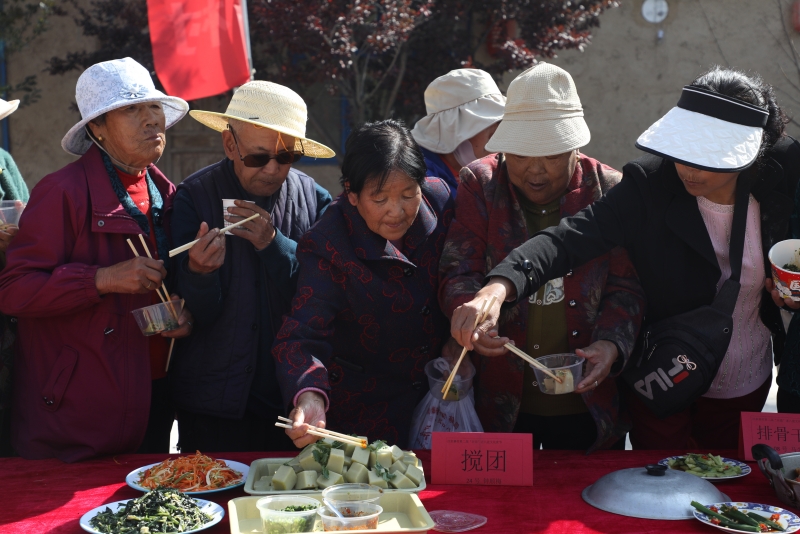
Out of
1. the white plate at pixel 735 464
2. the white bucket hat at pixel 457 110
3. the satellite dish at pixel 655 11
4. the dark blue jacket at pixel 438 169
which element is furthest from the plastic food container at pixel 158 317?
the satellite dish at pixel 655 11

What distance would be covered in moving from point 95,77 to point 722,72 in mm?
1813

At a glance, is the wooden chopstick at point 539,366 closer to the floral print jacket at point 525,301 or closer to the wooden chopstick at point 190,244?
the floral print jacket at point 525,301

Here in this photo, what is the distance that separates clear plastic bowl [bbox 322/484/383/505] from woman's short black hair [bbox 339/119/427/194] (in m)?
0.86

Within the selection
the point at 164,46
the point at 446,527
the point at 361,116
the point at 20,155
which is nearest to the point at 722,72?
the point at 446,527

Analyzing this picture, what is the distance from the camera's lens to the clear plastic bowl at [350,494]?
70.5 inches

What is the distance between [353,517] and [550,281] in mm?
1043

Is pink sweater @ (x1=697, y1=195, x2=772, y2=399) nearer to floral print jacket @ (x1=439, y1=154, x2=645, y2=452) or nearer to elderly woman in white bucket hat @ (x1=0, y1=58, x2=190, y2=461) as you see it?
floral print jacket @ (x1=439, y1=154, x2=645, y2=452)

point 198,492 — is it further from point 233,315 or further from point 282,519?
point 233,315

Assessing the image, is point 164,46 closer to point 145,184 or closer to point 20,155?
point 145,184

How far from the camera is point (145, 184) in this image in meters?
2.75

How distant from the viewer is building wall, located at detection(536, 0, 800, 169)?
25.4ft

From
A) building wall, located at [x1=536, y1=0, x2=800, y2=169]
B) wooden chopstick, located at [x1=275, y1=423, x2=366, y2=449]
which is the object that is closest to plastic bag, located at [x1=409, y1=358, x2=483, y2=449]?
wooden chopstick, located at [x1=275, y1=423, x2=366, y2=449]

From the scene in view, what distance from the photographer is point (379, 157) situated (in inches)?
91.8

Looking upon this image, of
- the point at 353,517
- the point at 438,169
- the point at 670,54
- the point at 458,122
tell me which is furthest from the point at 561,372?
the point at 670,54
